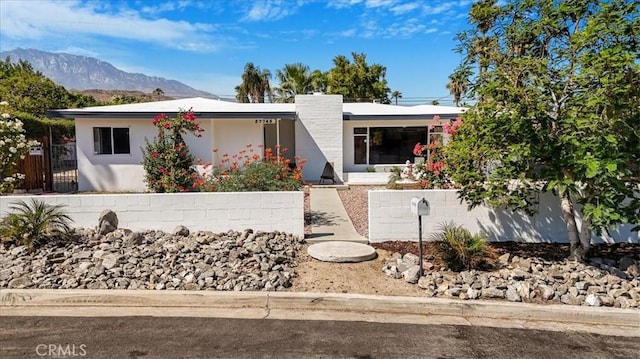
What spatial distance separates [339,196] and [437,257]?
7088 millimetres

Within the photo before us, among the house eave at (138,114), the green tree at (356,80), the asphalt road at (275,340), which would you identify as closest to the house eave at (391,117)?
the house eave at (138,114)

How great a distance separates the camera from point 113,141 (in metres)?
15.3

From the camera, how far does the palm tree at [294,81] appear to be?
36531 millimetres

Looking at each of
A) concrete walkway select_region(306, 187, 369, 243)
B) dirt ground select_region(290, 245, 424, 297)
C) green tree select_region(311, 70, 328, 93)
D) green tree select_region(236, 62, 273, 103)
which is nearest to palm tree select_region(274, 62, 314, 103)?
green tree select_region(311, 70, 328, 93)

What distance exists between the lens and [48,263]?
249 inches

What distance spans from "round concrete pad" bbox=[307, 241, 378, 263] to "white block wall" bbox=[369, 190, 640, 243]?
21.7 inches

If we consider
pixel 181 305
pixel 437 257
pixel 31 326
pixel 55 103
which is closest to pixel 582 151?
pixel 437 257

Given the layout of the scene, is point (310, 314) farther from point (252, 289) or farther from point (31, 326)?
point (31, 326)

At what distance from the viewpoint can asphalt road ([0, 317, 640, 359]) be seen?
425 centimetres

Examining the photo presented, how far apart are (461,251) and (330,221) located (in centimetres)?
388

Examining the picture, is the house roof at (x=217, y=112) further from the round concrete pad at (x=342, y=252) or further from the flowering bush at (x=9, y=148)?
the round concrete pad at (x=342, y=252)

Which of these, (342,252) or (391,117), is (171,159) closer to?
(342,252)

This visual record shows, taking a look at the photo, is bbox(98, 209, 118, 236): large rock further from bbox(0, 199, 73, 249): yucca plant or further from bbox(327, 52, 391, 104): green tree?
bbox(327, 52, 391, 104): green tree

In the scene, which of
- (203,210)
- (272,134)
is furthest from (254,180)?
(272,134)
